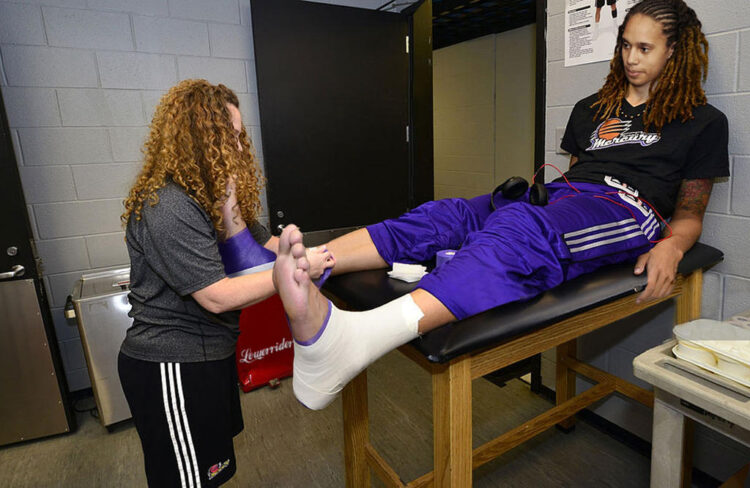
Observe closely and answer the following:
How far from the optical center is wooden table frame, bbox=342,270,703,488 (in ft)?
3.35

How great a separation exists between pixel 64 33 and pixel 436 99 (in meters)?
4.39

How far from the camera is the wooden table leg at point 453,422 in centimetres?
100

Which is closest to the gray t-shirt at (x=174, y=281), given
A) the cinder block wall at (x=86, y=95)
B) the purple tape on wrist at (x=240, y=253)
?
the purple tape on wrist at (x=240, y=253)

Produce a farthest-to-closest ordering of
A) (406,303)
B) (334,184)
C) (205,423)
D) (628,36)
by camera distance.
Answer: (334,184) < (628,36) < (205,423) < (406,303)

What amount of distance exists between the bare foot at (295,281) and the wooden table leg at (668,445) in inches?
31.0

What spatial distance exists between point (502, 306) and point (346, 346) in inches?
14.8

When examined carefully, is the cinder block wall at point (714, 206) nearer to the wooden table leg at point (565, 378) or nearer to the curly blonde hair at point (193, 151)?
the wooden table leg at point (565, 378)

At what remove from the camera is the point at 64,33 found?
222 centimetres

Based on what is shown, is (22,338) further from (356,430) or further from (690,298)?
(690,298)

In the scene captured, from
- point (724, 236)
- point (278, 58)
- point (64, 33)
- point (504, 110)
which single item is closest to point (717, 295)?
point (724, 236)

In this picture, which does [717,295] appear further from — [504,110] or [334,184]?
[504,110]

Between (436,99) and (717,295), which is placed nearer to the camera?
(717,295)

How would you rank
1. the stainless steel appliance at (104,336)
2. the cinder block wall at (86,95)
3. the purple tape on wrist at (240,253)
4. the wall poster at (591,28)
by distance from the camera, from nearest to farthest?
the purple tape on wrist at (240,253)
the wall poster at (591,28)
the stainless steel appliance at (104,336)
the cinder block wall at (86,95)

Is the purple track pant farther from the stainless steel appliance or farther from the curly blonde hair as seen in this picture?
the stainless steel appliance
